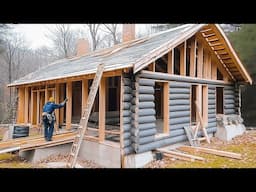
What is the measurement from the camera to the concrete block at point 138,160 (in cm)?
742

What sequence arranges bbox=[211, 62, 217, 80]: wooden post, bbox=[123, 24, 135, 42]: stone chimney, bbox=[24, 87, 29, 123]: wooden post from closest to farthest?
bbox=[211, 62, 217, 80]: wooden post < bbox=[123, 24, 135, 42]: stone chimney < bbox=[24, 87, 29, 123]: wooden post

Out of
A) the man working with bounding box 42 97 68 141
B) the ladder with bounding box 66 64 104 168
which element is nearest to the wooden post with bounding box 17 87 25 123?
the man working with bounding box 42 97 68 141

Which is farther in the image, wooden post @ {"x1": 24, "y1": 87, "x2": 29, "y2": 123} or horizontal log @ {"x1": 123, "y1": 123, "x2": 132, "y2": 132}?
wooden post @ {"x1": 24, "y1": 87, "x2": 29, "y2": 123}

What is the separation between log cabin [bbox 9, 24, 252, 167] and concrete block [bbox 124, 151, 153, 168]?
Result: 2.9 inches

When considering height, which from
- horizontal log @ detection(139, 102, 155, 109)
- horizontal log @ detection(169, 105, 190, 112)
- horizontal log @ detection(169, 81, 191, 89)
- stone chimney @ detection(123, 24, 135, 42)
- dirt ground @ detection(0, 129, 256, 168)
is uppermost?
stone chimney @ detection(123, 24, 135, 42)

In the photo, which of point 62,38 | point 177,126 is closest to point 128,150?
point 177,126

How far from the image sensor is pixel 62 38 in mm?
28984

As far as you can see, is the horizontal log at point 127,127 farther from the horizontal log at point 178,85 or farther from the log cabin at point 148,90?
the horizontal log at point 178,85

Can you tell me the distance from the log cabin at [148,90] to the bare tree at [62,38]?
48.2 ft

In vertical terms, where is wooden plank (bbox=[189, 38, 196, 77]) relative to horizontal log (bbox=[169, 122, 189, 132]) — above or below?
above

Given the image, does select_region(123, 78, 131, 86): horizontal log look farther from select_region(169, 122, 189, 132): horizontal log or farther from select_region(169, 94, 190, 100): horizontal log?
select_region(169, 122, 189, 132): horizontal log

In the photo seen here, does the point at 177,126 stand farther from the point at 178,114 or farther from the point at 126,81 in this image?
the point at 126,81

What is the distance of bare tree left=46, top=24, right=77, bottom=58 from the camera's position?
2844cm
